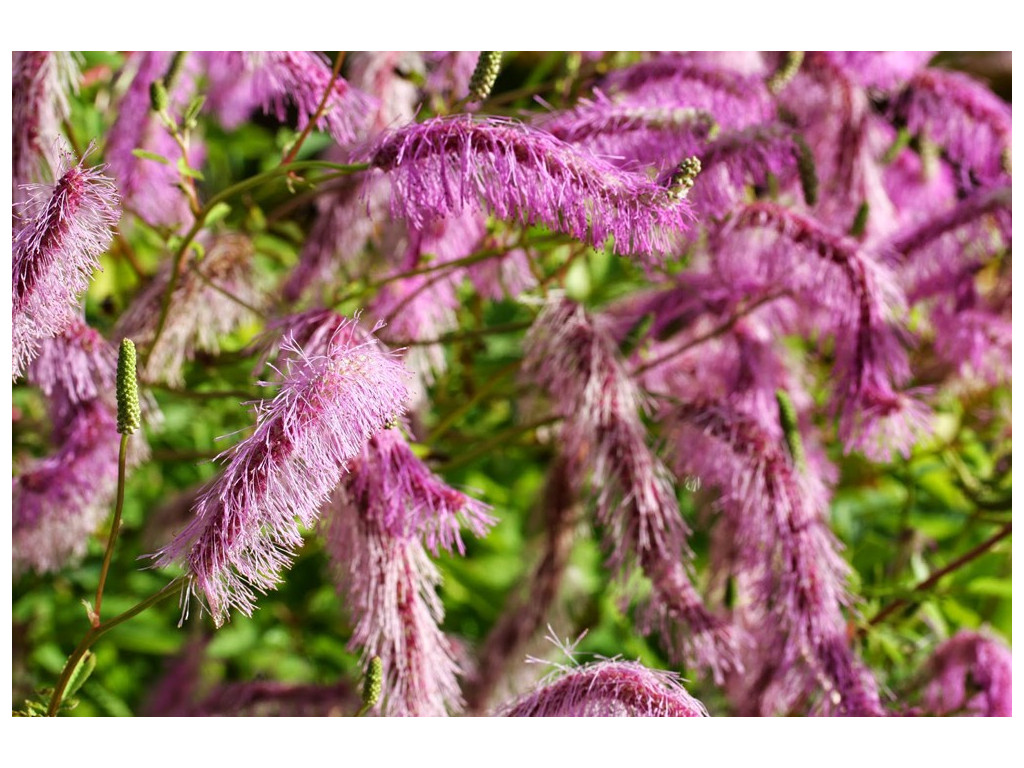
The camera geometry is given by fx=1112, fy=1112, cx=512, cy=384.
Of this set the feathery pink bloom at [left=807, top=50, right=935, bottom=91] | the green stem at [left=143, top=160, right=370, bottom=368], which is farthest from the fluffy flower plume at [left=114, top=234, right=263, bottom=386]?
the feathery pink bloom at [left=807, top=50, right=935, bottom=91]

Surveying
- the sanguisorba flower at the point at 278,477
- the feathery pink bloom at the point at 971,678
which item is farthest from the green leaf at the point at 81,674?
the feathery pink bloom at the point at 971,678

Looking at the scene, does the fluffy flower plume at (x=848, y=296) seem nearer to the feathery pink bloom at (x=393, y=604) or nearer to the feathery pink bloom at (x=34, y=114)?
the feathery pink bloom at (x=393, y=604)

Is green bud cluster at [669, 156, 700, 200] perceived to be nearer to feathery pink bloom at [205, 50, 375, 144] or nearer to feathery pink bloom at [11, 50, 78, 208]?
feathery pink bloom at [205, 50, 375, 144]

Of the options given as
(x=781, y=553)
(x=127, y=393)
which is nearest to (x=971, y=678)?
(x=781, y=553)

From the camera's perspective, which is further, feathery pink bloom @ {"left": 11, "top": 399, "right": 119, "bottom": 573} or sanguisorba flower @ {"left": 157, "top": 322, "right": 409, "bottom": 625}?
feathery pink bloom @ {"left": 11, "top": 399, "right": 119, "bottom": 573}

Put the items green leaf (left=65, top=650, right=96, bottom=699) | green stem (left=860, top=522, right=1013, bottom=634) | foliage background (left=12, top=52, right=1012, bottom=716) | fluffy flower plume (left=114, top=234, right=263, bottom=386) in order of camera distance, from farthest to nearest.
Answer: foliage background (left=12, top=52, right=1012, bottom=716)
green stem (left=860, top=522, right=1013, bottom=634)
fluffy flower plume (left=114, top=234, right=263, bottom=386)
green leaf (left=65, top=650, right=96, bottom=699)

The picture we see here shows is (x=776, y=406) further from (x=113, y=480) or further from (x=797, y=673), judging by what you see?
(x=113, y=480)

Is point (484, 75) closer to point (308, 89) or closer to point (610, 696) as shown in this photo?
point (308, 89)
